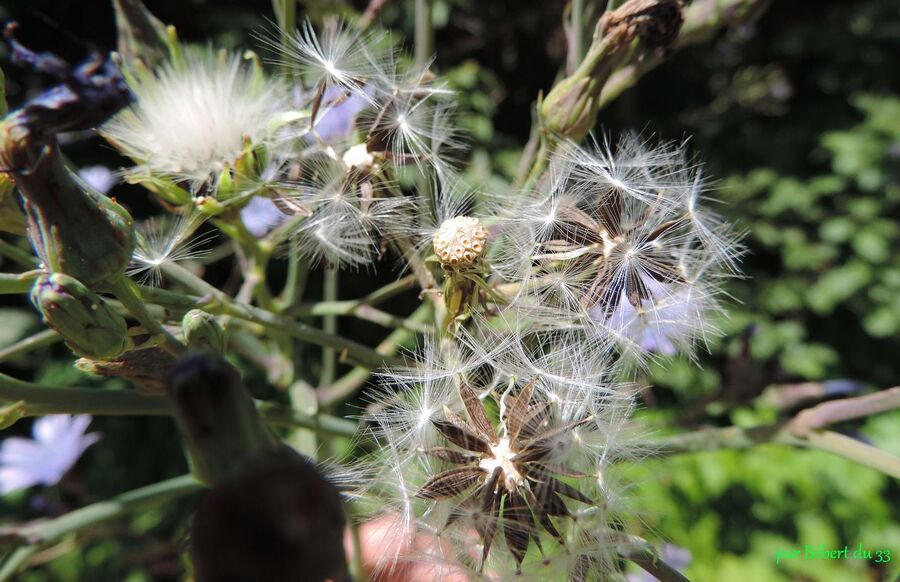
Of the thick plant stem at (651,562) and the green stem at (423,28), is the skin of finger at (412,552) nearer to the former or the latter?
the thick plant stem at (651,562)

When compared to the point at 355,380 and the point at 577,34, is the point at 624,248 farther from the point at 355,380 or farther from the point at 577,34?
the point at 355,380

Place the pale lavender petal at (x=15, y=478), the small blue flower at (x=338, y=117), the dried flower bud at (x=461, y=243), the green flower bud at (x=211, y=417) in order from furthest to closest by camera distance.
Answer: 1. the pale lavender petal at (x=15, y=478)
2. the small blue flower at (x=338, y=117)
3. the dried flower bud at (x=461, y=243)
4. the green flower bud at (x=211, y=417)


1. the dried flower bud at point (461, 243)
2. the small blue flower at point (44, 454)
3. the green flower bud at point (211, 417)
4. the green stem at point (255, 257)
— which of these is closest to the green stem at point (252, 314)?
the green stem at point (255, 257)

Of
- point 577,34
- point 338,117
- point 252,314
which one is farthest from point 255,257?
point 577,34

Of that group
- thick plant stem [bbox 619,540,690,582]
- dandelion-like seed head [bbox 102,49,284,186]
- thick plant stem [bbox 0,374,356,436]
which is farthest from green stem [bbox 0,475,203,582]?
thick plant stem [bbox 619,540,690,582]

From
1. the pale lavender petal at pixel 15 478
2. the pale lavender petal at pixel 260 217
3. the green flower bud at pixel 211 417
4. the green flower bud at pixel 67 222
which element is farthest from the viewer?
the pale lavender petal at pixel 15 478

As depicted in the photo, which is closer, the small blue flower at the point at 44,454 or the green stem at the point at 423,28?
Result: the green stem at the point at 423,28

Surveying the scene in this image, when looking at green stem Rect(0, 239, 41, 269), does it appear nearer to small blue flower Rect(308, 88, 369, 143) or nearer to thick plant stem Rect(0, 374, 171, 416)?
thick plant stem Rect(0, 374, 171, 416)
